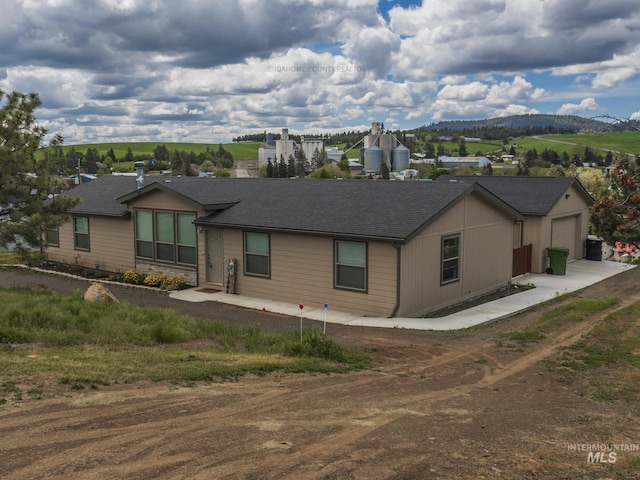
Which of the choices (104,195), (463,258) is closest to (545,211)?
(463,258)

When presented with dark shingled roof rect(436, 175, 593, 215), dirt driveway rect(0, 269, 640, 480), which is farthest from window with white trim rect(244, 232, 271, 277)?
dark shingled roof rect(436, 175, 593, 215)

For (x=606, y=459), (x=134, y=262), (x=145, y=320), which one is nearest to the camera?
(x=606, y=459)

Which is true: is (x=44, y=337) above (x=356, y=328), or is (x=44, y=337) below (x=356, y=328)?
above

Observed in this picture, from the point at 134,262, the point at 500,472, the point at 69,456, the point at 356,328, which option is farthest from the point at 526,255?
the point at 69,456

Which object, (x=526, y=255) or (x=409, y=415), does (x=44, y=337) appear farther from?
(x=526, y=255)

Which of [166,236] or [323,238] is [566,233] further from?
[166,236]

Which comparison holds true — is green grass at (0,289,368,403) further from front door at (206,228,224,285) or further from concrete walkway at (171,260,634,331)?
front door at (206,228,224,285)
